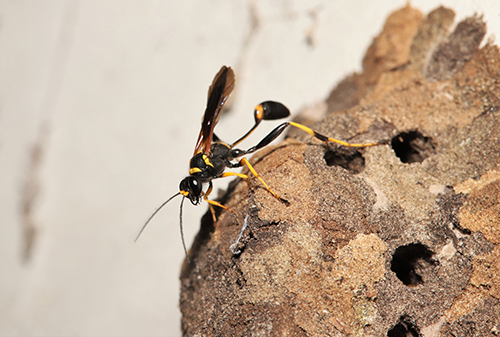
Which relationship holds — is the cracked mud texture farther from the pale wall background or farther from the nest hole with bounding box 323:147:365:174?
the pale wall background

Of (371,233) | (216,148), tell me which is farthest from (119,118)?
(371,233)

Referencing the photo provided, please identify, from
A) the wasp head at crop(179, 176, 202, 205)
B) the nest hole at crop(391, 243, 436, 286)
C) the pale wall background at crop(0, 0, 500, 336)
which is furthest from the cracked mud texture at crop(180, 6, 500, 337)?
the pale wall background at crop(0, 0, 500, 336)

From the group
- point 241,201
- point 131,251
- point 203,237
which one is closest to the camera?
point 241,201

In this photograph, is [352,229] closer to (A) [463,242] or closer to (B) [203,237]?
(A) [463,242]

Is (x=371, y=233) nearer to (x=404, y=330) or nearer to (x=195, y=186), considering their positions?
(x=404, y=330)

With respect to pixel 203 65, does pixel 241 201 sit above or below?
below

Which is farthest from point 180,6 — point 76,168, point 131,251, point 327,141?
point 327,141
